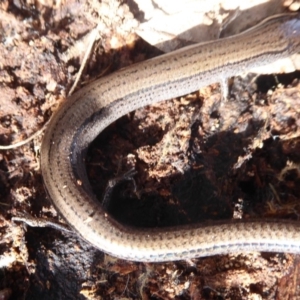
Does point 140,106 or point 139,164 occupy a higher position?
point 140,106

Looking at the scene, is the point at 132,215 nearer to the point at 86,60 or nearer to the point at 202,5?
the point at 86,60

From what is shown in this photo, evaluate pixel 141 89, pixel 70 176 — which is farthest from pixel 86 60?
pixel 70 176

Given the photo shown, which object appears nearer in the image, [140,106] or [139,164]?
[139,164]
